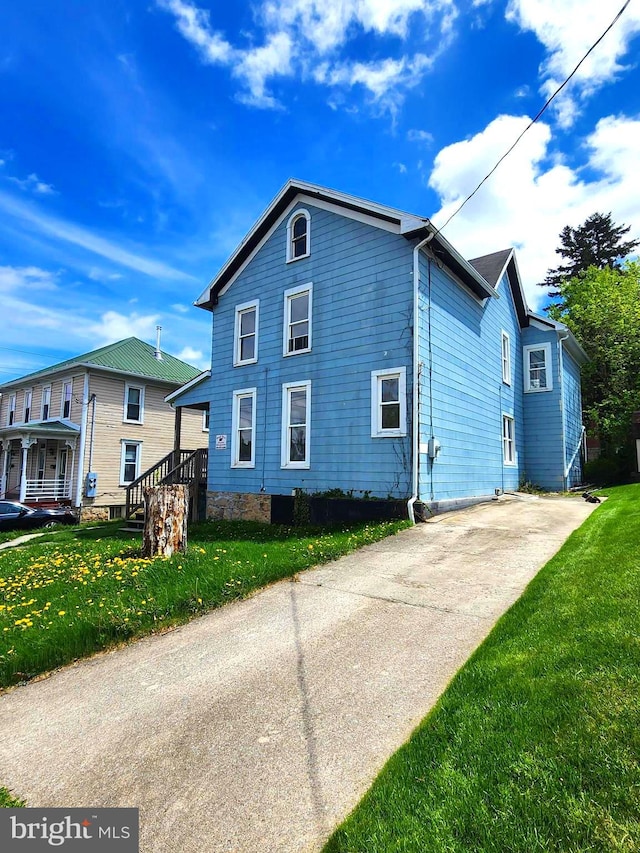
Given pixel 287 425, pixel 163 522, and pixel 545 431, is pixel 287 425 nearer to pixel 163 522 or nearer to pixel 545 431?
pixel 163 522

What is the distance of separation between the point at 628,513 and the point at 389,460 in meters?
4.84

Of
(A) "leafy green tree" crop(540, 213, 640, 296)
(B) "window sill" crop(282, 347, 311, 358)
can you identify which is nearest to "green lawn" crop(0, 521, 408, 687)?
(B) "window sill" crop(282, 347, 311, 358)

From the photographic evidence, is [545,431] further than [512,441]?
Yes

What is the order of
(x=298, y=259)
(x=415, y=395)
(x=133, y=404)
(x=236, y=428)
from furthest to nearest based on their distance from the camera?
(x=133, y=404), (x=236, y=428), (x=298, y=259), (x=415, y=395)

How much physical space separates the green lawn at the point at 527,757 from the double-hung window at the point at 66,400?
23976 mm

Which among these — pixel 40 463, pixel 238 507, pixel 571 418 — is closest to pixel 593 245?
pixel 571 418

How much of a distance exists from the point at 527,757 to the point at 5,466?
29.4m

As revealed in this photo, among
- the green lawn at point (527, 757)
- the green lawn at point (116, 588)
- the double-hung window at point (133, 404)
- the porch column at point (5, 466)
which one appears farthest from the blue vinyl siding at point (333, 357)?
the porch column at point (5, 466)

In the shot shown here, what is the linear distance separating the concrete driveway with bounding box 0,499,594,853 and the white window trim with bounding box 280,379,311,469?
6358mm

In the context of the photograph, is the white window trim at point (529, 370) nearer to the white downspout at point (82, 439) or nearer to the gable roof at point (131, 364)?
the gable roof at point (131, 364)

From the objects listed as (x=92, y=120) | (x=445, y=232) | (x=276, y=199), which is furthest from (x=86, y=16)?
(x=445, y=232)

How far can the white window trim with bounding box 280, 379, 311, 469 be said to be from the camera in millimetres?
12398

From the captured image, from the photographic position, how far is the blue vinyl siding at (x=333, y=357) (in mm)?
10992

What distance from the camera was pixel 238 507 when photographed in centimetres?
1395
